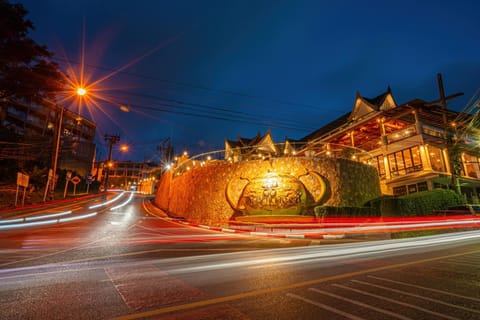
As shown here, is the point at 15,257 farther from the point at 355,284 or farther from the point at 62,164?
the point at 62,164

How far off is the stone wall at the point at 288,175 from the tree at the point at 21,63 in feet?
47.6

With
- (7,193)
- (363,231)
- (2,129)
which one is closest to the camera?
(363,231)

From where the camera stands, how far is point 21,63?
18891mm

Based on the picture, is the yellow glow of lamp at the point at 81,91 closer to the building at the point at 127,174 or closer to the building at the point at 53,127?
the building at the point at 53,127

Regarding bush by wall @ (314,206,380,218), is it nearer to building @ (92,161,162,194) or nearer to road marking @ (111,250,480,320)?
road marking @ (111,250,480,320)

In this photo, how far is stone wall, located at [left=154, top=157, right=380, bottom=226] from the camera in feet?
60.6

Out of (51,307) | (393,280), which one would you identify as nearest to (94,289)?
(51,307)

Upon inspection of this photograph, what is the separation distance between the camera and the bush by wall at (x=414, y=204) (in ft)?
55.4

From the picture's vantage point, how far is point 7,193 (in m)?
24.6

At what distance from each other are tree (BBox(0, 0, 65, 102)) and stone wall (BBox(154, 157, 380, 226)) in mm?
14521

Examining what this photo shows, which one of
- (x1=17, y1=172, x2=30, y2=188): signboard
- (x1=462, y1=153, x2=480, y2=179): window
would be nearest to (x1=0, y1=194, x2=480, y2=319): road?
(x1=17, y1=172, x2=30, y2=188): signboard

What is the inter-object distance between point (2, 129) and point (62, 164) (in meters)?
30.9

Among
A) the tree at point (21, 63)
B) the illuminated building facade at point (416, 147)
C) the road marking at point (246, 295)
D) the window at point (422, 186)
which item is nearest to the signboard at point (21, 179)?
the tree at point (21, 63)

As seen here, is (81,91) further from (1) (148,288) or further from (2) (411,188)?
(2) (411,188)
